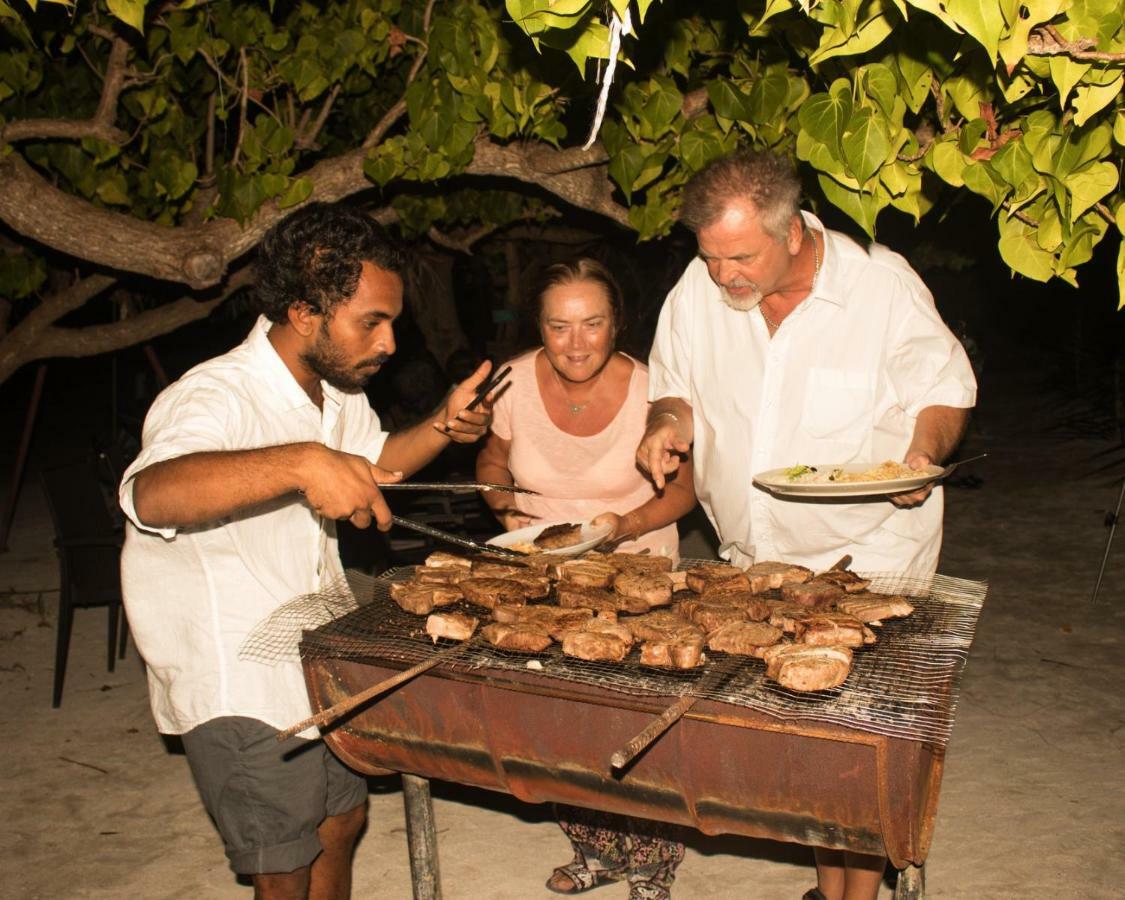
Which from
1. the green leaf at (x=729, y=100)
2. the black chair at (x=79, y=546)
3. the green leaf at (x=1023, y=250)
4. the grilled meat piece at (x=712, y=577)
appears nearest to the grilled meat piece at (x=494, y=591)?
the grilled meat piece at (x=712, y=577)

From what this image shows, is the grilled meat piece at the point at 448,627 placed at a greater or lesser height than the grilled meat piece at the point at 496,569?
lesser

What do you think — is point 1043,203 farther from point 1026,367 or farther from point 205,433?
point 1026,367

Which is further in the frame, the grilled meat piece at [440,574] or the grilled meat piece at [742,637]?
the grilled meat piece at [440,574]

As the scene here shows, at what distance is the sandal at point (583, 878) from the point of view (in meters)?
4.38

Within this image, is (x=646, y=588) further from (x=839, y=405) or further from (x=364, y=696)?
(x=839, y=405)

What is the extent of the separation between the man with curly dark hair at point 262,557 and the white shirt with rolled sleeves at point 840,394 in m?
1.41

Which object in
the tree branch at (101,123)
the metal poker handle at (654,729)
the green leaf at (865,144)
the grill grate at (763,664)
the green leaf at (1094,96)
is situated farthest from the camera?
the tree branch at (101,123)

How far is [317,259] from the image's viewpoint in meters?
3.13

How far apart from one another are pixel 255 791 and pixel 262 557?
2.12ft

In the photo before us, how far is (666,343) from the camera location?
14.2 ft

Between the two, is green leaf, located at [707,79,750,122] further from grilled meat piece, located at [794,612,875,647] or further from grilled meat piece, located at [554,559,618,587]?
grilled meat piece, located at [794,612,875,647]

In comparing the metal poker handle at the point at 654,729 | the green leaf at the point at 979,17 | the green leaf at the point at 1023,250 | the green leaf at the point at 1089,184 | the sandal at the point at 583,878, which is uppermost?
the green leaf at the point at 979,17

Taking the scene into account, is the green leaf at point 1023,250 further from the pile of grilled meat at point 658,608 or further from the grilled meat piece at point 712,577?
the grilled meat piece at point 712,577

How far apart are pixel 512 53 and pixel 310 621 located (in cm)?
311
